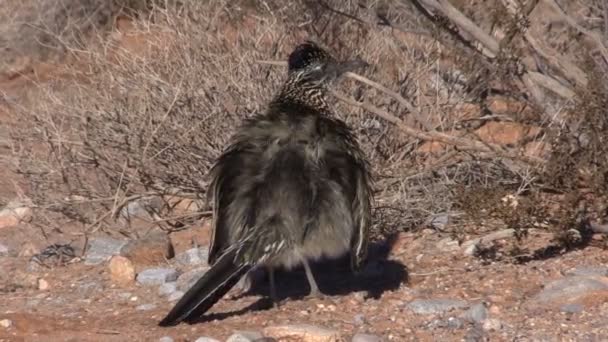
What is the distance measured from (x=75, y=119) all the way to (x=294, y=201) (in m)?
2.31

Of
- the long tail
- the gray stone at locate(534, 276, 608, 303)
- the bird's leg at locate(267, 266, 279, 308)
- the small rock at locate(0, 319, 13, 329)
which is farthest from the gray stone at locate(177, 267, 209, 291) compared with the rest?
the gray stone at locate(534, 276, 608, 303)

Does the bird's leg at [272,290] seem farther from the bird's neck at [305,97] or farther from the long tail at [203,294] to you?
the bird's neck at [305,97]

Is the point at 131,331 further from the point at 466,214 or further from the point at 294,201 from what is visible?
the point at 466,214

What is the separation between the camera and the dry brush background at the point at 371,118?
288 inches

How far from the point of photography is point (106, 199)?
26.0ft

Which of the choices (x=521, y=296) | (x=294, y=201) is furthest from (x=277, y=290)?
(x=521, y=296)

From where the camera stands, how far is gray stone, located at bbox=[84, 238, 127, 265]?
8.20 meters

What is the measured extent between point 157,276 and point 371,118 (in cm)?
180

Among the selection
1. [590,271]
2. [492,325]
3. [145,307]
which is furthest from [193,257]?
[590,271]

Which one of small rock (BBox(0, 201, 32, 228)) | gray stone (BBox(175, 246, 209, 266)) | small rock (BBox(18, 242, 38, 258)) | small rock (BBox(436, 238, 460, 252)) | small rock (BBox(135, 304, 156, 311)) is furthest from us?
small rock (BBox(0, 201, 32, 228))

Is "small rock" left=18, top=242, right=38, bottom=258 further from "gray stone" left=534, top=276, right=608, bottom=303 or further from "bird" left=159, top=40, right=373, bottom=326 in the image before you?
"gray stone" left=534, top=276, right=608, bottom=303

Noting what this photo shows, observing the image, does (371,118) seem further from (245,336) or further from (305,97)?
(245,336)

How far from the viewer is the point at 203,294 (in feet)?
20.6

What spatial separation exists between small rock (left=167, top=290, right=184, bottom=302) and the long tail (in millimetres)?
741
